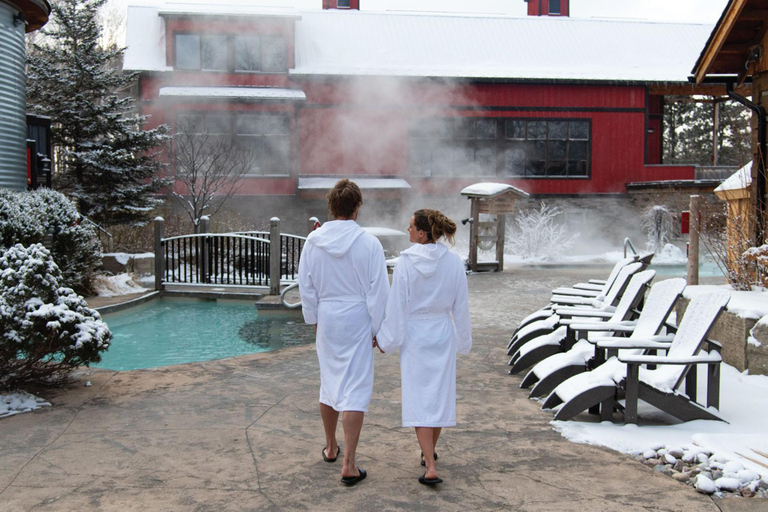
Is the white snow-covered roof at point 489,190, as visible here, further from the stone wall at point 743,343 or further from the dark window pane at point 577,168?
the stone wall at point 743,343

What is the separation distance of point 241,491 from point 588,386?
2373 mm

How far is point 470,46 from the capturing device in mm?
26719

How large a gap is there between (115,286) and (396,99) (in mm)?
13788

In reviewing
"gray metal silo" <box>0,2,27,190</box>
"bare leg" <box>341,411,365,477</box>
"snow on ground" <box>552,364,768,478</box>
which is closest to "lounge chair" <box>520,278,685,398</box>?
"snow on ground" <box>552,364,768,478</box>

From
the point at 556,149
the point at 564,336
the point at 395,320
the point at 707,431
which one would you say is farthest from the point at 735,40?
the point at 556,149

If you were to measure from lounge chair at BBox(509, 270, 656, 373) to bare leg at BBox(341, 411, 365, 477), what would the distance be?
2884 mm

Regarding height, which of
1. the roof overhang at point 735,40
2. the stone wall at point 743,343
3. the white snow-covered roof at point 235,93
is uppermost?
the white snow-covered roof at point 235,93

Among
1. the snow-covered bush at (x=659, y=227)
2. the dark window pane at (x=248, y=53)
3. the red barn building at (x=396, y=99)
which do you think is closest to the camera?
the snow-covered bush at (x=659, y=227)

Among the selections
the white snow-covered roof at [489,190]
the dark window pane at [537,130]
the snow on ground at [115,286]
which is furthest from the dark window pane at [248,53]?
the snow on ground at [115,286]

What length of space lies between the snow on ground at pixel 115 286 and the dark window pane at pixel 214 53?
38.5 ft

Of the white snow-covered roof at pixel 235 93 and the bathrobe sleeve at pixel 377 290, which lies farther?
the white snow-covered roof at pixel 235 93

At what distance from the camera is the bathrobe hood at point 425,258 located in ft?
13.3

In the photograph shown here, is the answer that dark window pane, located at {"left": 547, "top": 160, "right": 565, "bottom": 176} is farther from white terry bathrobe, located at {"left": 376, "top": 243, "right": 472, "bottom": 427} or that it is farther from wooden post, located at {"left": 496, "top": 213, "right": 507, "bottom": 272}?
white terry bathrobe, located at {"left": 376, "top": 243, "right": 472, "bottom": 427}

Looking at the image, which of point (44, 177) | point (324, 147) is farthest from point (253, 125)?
point (44, 177)
